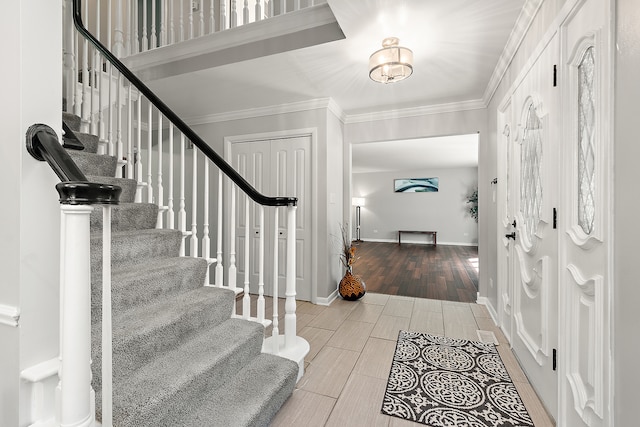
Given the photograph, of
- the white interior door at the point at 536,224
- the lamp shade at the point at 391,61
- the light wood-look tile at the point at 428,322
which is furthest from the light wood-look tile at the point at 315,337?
the lamp shade at the point at 391,61

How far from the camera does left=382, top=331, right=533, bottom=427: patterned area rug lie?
4.99ft

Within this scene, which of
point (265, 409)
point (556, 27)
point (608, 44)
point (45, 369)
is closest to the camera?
point (45, 369)

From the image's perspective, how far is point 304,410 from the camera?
1573mm

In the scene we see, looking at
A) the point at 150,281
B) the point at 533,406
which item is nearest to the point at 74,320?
the point at 150,281

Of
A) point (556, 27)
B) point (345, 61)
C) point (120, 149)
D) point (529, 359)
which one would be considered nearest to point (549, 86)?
point (556, 27)

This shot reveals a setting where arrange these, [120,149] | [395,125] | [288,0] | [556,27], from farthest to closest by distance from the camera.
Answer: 1. [395,125]
2. [288,0]
3. [120,149]
4. [556,27]

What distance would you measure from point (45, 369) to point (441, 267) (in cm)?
555

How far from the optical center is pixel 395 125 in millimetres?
3619

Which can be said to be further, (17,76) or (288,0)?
(288,0)

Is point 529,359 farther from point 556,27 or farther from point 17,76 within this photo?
point 17,76

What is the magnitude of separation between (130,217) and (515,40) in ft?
9.82

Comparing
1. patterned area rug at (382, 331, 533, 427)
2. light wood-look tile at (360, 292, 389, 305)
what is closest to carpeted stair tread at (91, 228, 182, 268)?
patterned area rug at (382, 331, 533, 427)

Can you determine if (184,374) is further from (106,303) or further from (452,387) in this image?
(452,387)

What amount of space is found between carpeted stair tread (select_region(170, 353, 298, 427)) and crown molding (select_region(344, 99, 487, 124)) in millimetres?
3031
